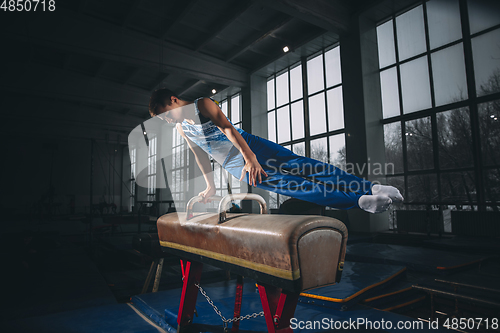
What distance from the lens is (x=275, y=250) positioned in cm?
130

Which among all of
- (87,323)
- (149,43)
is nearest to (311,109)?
(149,43)

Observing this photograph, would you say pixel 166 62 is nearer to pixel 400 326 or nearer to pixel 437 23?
pixel 437 23

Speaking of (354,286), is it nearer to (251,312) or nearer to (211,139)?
(251,312)

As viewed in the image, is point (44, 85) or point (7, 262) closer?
point (7, 262)

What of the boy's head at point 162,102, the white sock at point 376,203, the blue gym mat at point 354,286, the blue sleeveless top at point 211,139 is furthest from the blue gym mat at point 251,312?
the boy's head at point 162,102

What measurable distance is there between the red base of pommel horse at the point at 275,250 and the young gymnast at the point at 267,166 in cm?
24

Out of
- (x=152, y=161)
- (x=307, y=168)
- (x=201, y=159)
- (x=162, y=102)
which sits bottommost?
(x=307, y=168)

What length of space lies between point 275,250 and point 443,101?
6.83 meters

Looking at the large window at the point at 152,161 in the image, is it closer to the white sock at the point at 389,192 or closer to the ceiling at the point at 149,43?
the ceiling at the point at 149,43

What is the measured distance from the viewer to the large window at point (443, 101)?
19.2 ft

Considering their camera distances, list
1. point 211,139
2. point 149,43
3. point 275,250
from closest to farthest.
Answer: point 275,250
point 211,139
point 149,43

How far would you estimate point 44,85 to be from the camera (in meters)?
10.1

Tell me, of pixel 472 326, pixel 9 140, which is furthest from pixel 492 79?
pixel 9 140

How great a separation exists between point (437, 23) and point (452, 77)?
4.28ft
